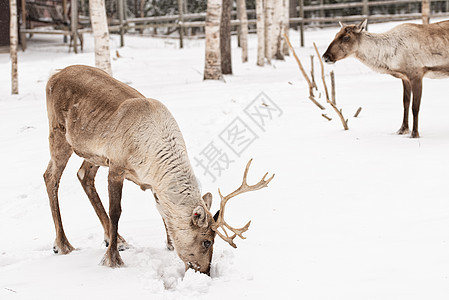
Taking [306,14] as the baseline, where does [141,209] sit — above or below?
below

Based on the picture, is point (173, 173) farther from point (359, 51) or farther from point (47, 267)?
point (359, 51)

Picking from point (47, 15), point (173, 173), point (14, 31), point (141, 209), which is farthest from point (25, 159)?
point (47, 15)

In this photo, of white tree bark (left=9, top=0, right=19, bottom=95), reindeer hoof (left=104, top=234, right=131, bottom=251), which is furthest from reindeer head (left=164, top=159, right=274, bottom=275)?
white tree bark (left=9, top=0, right=19, bottom=95)

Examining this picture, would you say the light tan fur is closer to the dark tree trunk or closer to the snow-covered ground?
the snow-covered ground

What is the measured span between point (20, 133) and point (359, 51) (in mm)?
4928

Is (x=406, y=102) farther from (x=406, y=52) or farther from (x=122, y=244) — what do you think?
(x=122, y=244)

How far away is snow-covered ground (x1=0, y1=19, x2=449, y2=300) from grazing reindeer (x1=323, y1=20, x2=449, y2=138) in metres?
0.68

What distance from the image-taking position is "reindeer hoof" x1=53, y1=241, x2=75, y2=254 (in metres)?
4.39

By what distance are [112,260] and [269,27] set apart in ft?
45.4

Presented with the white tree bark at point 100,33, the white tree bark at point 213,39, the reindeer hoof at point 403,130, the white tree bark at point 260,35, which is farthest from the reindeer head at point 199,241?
the white tree bark at point 260,35

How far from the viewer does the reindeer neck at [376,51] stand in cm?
743

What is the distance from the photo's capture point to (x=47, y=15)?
20641mm

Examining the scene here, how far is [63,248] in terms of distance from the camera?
4.41 meters

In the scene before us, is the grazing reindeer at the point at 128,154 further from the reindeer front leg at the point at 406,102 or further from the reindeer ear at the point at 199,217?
the reindeer front leg at the point at 406,102
